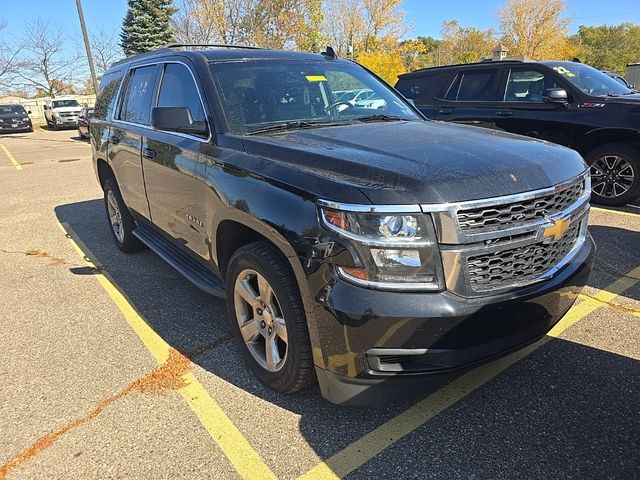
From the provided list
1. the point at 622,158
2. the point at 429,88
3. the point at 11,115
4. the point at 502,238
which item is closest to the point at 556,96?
the point at 622,158

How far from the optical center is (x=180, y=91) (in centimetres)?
358

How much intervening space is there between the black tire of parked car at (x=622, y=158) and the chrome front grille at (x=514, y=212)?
15.1 feet

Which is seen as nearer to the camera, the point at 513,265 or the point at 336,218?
the point at 336,218

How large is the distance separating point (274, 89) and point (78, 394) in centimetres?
232

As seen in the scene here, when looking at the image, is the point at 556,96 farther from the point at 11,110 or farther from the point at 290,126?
the point at 11,110

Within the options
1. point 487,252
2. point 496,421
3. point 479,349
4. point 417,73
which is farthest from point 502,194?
point 417,73

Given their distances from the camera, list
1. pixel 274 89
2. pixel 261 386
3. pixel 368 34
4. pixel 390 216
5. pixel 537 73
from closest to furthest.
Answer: pixel 390 216 < pixel 261 386 < pixel 274 89 < pixel 537 73 < pixel 368 34

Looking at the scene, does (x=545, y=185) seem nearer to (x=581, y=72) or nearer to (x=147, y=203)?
(x=147, y=203)

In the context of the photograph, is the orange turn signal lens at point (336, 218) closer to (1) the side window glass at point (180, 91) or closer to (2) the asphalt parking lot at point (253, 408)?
(2) the asphalt parking lot at point (253, 408)

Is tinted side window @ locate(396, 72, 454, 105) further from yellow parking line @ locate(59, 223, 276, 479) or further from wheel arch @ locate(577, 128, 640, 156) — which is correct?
yellow parking line @ locate(59, 223, 276, 479)

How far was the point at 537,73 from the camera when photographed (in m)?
6.98

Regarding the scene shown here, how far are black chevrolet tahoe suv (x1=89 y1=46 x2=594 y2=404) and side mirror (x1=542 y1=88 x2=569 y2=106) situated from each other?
3876 millimetres

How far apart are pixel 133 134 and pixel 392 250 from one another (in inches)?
126

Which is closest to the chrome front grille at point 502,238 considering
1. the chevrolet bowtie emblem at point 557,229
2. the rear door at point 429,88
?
the chevrolet bowtie emblem at point 557,229
